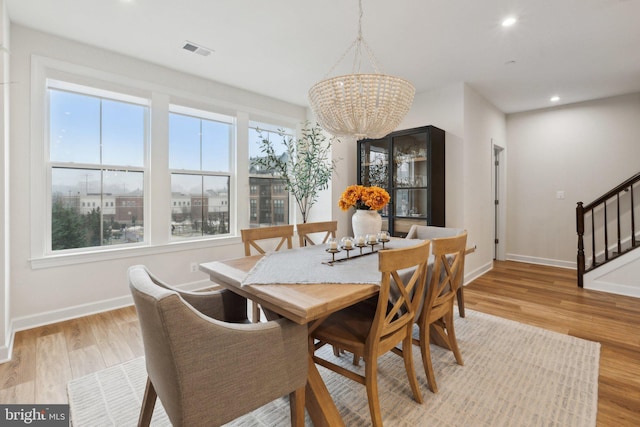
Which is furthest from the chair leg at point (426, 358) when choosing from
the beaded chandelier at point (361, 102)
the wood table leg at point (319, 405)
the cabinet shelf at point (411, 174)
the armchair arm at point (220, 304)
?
the cabinet shelf at point (411, 174)

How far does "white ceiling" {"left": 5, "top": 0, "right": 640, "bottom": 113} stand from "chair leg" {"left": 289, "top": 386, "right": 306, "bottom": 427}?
254cm

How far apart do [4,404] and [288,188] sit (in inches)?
135

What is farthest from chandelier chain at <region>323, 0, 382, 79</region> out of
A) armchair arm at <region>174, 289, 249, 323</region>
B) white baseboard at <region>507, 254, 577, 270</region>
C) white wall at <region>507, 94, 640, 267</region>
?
white baseboard at <region>507, 254, 577, 270</region>

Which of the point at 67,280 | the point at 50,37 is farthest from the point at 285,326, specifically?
the point at 50,37

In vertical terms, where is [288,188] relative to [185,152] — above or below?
below

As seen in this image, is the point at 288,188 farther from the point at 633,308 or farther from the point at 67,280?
the point at 633,308

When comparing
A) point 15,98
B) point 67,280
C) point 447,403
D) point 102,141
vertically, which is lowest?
point 447,403

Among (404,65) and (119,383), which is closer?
(119,383)

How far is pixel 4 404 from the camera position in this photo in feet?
5.58

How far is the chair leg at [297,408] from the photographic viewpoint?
4.36ft

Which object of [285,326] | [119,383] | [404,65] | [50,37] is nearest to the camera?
[285,326]

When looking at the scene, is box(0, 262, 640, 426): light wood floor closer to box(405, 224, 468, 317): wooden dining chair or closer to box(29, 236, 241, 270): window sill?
box(405, 224, 468, 317): wooden dining chair

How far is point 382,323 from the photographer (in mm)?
1446

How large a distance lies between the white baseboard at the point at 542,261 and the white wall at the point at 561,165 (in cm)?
1
